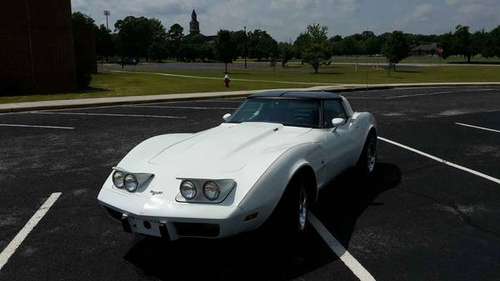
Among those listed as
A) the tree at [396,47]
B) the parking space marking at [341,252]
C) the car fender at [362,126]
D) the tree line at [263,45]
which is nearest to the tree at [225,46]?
the tree line at [263,45]

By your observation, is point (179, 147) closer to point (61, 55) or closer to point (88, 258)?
point (88, 258)

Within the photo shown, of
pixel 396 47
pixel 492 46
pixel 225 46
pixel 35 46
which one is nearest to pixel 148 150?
pixel 35 46

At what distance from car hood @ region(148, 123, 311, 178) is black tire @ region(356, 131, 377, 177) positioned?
176 cm

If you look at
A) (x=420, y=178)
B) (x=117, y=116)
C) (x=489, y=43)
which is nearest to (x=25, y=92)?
(x=117, y=116)

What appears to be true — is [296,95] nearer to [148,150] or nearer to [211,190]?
[148,150]

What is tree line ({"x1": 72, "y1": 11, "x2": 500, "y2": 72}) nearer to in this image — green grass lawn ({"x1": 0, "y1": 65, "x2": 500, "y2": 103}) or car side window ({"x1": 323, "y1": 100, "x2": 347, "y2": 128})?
green grass lawn ({"x1": 0, "y1": 65, "x2": 500, "y2": 103})

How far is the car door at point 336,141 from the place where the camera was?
17.4ft

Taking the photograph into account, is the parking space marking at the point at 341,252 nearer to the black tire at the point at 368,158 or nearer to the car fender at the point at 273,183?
the car fender at the point at 273,183

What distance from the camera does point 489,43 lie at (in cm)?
8962

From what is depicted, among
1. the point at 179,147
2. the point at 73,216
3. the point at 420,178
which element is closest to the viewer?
the point at 179,147

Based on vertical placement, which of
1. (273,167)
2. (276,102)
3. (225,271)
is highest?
(276,102)

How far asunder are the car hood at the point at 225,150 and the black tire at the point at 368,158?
1758mm

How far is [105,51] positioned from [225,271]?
93.7 m

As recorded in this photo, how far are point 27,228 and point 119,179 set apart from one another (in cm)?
163
